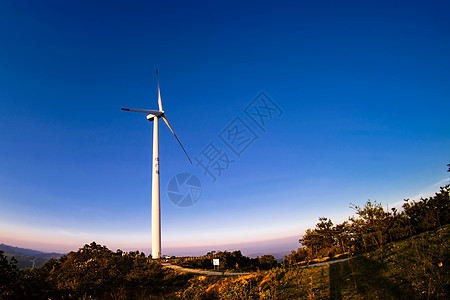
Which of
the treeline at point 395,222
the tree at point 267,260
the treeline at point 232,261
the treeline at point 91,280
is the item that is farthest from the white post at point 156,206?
the treeline at point 395,222

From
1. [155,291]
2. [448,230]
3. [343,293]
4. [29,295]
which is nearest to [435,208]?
[448,230]

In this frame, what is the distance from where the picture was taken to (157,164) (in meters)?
52.8

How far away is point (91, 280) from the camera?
63.9ft

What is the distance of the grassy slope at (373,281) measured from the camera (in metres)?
8.90

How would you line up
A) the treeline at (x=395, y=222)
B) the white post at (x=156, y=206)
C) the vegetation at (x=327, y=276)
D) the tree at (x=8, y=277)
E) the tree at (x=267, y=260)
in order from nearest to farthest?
the vegetation at (x=327, y=276) → the tree at (x=8, y=277) → the treeline at (x=395, y=222) → the tree at (x=267, y=260) → the white post at (x=156, y=206)

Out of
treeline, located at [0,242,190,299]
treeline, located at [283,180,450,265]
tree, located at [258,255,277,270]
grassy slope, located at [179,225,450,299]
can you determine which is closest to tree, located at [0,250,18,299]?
treeline, located at [0,242,190,299]

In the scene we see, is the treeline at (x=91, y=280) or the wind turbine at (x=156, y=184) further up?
the wind turbine at (x=156, y=184)

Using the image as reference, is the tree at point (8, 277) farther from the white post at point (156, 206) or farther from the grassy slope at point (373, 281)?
the white post at point (156, 206)

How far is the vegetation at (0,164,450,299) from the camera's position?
9945mm

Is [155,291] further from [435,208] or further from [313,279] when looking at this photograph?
[435,208]

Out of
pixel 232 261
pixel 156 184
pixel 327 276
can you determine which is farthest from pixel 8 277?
pixel 156 184

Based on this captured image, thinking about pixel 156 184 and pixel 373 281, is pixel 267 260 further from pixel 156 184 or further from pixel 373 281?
pixel 373 281

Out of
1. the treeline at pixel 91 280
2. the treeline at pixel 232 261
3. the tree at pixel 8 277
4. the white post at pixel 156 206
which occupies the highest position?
the white post at pixel 156 206

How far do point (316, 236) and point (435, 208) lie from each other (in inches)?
910
